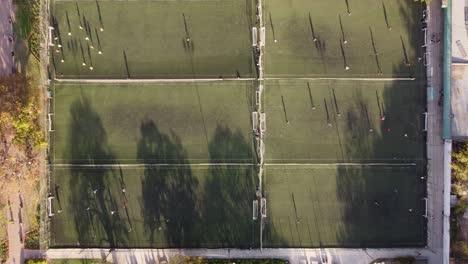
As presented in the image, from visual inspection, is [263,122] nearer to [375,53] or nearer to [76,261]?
[375,53]

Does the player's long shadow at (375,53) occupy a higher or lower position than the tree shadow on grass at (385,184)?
higher

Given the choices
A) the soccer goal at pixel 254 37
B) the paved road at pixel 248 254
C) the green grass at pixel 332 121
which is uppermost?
the soccer goal at pixel 254 37

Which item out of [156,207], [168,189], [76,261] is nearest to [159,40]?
[168,189]

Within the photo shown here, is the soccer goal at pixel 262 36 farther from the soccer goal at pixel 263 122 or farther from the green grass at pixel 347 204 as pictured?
the green grass at pixel 347 204

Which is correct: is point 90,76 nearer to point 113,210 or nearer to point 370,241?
point 113,210

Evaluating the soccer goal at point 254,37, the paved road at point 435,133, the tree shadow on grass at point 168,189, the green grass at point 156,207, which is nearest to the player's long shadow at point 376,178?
the paved road at point 435,133
